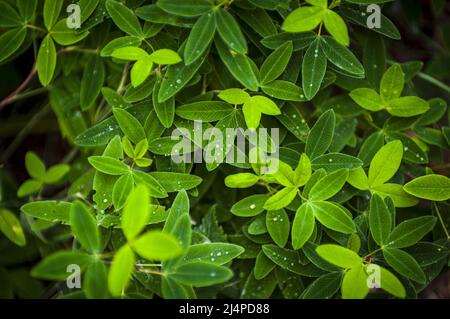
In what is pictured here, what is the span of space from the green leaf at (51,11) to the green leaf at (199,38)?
382 mm

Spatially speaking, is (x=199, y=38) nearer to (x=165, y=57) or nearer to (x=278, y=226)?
(x=165, y=57)

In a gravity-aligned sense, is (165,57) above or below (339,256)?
above

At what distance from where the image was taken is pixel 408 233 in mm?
1163

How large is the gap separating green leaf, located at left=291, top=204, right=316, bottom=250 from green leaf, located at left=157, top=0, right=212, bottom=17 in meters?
0.50

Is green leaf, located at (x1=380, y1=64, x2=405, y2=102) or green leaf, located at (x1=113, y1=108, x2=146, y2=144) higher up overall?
green leaf, located at (x1=380, y1=64, x2=405, y2=102)

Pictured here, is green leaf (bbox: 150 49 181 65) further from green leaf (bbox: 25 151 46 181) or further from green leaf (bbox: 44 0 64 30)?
green leaf (bbox: 25 151 46 181)

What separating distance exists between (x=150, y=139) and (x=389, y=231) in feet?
1.97

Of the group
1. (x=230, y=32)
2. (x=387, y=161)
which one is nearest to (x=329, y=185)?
(x=387, y=161)

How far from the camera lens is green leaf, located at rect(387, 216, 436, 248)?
1.16 metres

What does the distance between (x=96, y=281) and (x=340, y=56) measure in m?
0.76

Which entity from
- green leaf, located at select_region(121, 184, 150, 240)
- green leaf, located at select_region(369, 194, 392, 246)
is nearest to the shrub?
green leaf, located at select_region(369, 194, 392, 246)

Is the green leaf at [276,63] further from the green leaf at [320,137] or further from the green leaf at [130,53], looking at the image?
the green leaf at [130,53]

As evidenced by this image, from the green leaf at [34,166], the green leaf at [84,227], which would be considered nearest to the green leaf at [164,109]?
the green leaf at [84,227]

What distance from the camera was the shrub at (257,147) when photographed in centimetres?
113
